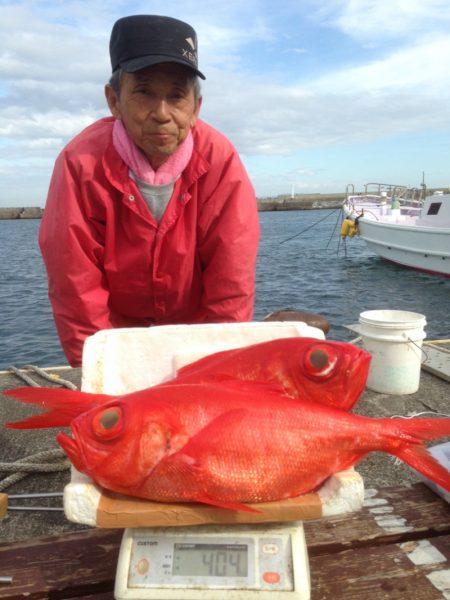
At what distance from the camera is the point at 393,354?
4176 millimetres

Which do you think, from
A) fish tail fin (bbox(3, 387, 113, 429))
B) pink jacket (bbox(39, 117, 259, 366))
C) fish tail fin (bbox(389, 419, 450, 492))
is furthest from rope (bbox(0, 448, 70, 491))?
fish tail fin (bbox(389, 419, 450, 492))

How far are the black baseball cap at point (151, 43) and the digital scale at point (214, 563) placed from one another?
204 cm

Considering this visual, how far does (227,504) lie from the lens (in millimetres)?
1314

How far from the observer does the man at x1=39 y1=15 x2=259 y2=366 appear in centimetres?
285

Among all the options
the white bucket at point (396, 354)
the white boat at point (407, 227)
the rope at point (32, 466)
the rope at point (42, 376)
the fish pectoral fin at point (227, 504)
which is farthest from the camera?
the white boat at point (407, 227)

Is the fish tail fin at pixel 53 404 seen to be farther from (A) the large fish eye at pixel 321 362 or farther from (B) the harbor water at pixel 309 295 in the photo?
(B) the harbor water at pixel 309 295

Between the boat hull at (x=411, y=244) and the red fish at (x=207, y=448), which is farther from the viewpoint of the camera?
the boat hull at (x=411, y=244)

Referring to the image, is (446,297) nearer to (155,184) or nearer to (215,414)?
(155,184)

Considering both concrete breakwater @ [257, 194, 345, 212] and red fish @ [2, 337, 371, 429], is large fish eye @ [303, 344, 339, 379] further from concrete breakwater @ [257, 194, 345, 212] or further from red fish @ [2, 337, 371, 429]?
concrete breakwater @ [257, 194, 345, 212]

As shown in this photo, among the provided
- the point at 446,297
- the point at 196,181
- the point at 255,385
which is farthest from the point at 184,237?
the point at 446,297

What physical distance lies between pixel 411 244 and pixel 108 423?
21.7 m

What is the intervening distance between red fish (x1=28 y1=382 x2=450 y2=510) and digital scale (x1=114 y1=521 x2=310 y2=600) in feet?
0.45

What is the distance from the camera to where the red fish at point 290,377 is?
1.54 metres

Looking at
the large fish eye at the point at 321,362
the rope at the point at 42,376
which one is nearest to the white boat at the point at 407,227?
the rope at the point at 42,376
